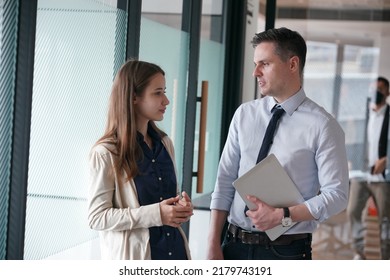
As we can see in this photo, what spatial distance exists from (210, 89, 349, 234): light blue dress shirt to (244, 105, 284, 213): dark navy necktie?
2 cm

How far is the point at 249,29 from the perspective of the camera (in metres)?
5.55

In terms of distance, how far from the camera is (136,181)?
226 centimetres

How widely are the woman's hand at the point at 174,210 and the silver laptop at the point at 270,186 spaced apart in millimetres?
195

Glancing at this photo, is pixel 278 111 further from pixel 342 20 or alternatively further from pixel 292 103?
pixel 342 20

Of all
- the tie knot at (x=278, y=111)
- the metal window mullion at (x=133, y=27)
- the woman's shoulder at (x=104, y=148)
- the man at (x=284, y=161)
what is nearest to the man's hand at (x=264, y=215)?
the man at (x=284, y=161)

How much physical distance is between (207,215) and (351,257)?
6.26 feet

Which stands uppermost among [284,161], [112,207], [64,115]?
[64,115]

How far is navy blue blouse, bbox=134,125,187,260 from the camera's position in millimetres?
2287

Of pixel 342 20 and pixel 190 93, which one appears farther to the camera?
pixel 342 20

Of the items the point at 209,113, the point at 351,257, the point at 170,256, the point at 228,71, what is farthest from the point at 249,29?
the point at 170,256

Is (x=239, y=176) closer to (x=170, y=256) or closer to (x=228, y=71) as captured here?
(x=170, y=256)

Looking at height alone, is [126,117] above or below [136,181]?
Result: above

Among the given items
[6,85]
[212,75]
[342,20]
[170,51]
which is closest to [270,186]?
[6,85]

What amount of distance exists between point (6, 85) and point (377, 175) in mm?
4662
